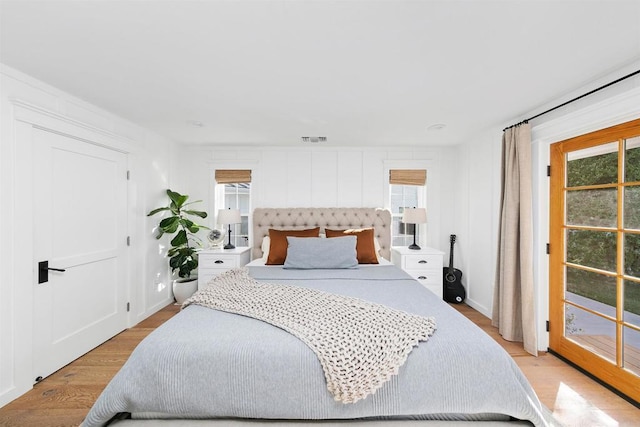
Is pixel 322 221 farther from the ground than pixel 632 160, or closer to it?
closer to it

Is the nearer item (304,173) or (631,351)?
(631,351)

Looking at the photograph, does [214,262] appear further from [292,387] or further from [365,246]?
[292,387]

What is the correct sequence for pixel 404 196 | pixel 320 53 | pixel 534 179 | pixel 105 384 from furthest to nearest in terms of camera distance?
pixel 404 196 → pixel 534 179 → pixel 105 384 → pixel 320 53

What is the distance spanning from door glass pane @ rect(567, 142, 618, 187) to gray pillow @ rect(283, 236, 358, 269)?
6.92 feet

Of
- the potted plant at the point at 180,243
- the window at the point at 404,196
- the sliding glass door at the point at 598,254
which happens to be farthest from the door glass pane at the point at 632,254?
the potted plant at the point at 180,243

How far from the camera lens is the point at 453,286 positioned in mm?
3727

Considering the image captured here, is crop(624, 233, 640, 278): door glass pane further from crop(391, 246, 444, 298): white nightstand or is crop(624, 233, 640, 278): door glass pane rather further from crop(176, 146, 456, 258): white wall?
crop(176, 146, 456, 258): white wall

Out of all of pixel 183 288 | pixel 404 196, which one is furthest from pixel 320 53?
pixel 183 288

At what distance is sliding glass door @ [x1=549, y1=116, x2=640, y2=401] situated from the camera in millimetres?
1902

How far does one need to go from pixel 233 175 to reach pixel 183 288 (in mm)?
1748

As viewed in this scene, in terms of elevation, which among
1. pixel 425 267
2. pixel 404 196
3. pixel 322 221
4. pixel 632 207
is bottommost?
pixel 425 267

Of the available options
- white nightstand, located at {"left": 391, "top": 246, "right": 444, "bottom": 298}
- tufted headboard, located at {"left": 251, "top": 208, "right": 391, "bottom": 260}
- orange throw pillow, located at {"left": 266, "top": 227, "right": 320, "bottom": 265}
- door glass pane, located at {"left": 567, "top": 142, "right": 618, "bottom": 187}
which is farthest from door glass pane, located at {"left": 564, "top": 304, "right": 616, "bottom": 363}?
orange throw pillow, located at {"left": 266, "top": 227, "right": 320, "bottom": 265}

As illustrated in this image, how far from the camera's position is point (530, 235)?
2.56m

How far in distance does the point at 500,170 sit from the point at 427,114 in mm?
1101
